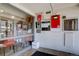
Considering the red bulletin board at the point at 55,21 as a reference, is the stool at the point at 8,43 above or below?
below

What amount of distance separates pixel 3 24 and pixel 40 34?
74cm

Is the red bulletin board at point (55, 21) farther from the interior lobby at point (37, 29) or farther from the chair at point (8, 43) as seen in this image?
the chair at point (8, 43)

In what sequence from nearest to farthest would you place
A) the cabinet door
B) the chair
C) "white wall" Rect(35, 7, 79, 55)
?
the chair < "white wall" Rect(35, 7, 79, 55) < the cabinet door

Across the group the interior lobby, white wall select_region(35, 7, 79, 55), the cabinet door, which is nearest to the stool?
the interior lobby

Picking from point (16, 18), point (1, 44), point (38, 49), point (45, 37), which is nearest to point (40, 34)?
point (45, 37)

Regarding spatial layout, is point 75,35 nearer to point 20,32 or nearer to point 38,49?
point 38,49

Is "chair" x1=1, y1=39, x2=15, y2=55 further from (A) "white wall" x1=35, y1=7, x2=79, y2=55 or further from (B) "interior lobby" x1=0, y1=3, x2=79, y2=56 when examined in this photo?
(A) "white wall" x1=35, y1=7, x2=79, y2=55

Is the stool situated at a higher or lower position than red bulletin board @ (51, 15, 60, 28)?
lower

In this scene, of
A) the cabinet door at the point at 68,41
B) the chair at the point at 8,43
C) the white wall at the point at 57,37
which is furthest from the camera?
the cabinet door at the point at 68,41

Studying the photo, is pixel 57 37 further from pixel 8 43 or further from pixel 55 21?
pixel 8 43

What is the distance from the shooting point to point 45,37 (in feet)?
7.02

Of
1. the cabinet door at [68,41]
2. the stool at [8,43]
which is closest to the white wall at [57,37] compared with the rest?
the cabinet door at [68,41]

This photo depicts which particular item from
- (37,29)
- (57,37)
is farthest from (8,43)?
(57,37)

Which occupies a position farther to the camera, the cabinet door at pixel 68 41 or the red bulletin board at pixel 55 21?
the cabinet door at pixel 68 41
